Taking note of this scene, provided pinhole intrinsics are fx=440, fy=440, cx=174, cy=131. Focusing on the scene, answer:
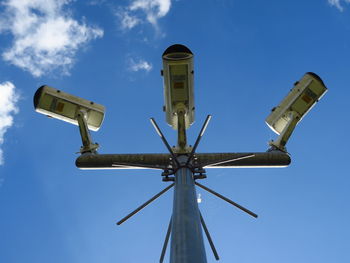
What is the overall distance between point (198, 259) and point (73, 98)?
4.97 meters

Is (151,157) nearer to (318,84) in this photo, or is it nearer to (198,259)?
(198,259)

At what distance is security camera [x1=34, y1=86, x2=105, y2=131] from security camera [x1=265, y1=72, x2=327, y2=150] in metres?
3.59

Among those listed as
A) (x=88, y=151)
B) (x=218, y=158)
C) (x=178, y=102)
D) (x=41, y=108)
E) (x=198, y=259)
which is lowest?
(x=198, y=259)

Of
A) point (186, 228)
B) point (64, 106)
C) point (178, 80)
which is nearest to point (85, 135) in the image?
point (64, 106)

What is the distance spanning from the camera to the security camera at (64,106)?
Result: 830 cm

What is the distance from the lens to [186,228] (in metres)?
4.83

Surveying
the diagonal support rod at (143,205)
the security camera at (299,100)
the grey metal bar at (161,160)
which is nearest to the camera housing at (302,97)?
the security camera at (299,100)

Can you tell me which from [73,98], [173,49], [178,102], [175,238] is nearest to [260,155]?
[178,102]

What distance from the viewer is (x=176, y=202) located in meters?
5.30

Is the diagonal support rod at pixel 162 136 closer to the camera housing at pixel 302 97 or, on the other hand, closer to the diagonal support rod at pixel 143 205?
the diagonal support rod at pixel 143 205

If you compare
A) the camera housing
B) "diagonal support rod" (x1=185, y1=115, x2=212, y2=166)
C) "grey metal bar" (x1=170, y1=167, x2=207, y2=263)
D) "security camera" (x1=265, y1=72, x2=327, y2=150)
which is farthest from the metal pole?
the camera housing

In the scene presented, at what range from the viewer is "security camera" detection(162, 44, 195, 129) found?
719cm

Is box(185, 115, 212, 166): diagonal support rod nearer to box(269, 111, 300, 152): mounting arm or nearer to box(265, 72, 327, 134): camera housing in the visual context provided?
box(269, 111, 300, 152): mounting arm

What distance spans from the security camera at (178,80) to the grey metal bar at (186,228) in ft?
6.82
